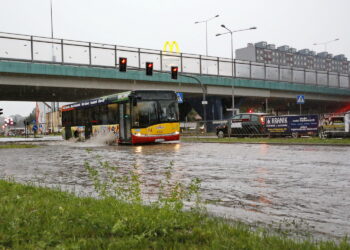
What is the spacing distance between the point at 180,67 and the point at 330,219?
1648 inches

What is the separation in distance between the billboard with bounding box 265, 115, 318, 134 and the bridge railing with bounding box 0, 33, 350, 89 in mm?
14912

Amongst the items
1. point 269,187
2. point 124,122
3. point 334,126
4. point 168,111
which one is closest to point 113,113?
point 124,122

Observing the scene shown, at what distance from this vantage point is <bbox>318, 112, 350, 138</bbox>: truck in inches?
930

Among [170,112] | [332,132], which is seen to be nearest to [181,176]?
[170,112]

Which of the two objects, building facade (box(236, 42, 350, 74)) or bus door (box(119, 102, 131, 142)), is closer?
bus door (box(119, 102, 131, 142))

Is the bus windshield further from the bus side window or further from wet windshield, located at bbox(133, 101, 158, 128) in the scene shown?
the bus side window

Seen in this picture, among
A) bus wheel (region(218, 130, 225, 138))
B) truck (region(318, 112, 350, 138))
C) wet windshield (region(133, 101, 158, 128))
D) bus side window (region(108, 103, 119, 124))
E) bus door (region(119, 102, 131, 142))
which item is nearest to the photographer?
truck (region(318, 112, 350, 138))

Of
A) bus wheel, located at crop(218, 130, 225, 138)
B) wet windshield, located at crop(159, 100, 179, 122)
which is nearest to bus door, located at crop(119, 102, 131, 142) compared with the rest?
wet windshield, located at crop(159, 100, 179, 122)

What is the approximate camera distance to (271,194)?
22.9 ft

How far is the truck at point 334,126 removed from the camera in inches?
930

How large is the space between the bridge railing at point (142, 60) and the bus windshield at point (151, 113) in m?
13.6

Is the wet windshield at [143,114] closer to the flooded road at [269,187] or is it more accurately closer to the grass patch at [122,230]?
the flooded road at [269,187]

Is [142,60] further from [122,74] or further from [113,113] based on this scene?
[113,113]

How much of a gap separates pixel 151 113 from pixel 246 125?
8.67 meters
